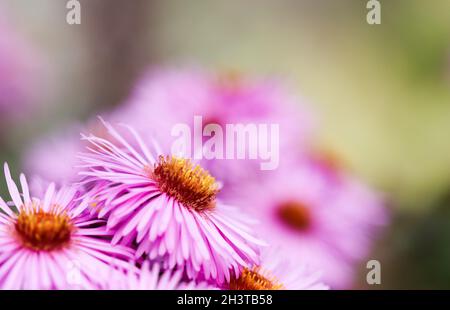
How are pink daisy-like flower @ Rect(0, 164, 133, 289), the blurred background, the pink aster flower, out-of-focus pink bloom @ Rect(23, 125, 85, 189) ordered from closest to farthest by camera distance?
pink daisy-like flower @ Rect(0, 164, 133, 289)
out-of-focus pink bloom @ Rect(23, 125, 85, 189)
the pink aster flower
the blurred background

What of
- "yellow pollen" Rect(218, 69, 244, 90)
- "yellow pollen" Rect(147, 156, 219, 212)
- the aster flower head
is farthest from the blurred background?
"yellow pollen" Rect(147, 156, 219, 212)

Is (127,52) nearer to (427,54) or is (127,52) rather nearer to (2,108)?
(2,108)

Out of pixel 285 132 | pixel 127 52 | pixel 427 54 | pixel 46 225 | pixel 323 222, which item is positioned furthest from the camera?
pixel 427 54

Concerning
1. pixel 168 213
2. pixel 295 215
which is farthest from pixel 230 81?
pixel 168 213

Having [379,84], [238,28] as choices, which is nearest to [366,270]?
[379,84]

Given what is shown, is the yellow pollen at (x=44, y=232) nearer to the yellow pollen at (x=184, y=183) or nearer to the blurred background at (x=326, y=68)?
the yellow pollen at (x=184, y=183)

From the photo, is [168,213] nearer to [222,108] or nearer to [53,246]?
[53,246]

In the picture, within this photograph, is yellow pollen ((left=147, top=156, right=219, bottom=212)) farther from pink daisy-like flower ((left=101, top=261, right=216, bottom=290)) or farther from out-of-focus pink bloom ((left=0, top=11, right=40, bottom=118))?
out-of-focus pink bloom ((left=0, top=11, right=40, bottom=118))
